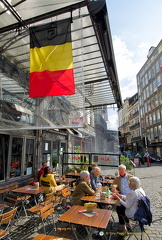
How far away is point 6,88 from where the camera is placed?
16.3 feet

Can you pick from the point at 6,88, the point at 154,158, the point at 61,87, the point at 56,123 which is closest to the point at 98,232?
the point at 56,123

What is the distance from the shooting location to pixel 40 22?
5.13 m

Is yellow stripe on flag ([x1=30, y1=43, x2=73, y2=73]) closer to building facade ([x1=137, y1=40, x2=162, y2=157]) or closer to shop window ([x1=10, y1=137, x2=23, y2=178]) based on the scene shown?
shop window ([x1=10, y1=137, x2=23, y2=178])

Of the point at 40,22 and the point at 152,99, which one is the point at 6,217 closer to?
the point at 40,22

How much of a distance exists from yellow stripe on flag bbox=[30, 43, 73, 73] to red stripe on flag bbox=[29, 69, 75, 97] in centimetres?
15

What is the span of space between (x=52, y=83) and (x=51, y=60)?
0.70m

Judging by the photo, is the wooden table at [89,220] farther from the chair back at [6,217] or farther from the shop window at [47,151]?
the shop window at [47,151]

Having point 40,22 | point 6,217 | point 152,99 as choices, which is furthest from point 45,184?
point 152,99

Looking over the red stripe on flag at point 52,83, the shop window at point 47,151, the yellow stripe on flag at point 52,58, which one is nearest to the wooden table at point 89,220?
the red stripe on flag at point 52,83

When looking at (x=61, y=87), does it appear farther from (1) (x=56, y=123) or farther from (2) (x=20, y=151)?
(2) (x=20, y=151)

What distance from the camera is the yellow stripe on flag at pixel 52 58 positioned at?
4316 mm

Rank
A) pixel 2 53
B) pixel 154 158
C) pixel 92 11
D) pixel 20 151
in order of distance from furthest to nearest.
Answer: pixel 154 158, pixel 20 151, pixel 2 53, pixel 92 11

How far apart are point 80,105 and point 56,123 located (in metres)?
0.80

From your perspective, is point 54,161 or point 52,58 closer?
point 52,58
